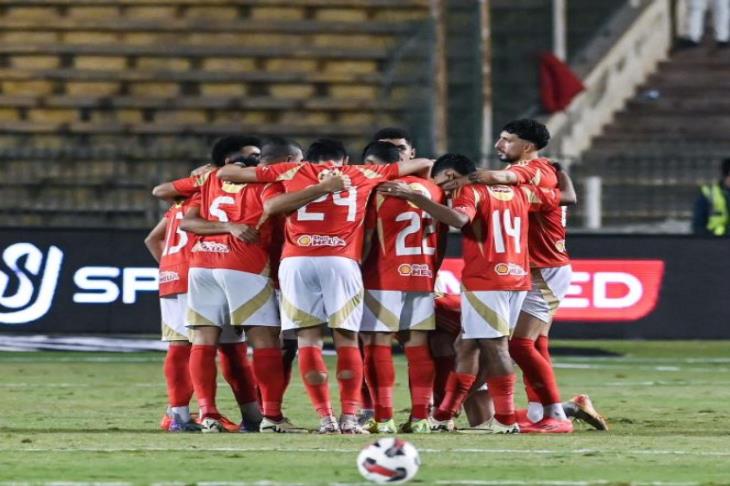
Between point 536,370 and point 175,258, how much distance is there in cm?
235

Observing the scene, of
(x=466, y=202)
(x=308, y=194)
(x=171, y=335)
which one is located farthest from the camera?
(x=171, y=335)

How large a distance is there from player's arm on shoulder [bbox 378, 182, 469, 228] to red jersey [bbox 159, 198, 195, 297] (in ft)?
4.96

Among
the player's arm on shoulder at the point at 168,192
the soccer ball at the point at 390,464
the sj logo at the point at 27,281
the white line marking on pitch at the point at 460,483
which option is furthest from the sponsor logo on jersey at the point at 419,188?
the sj logo at the point at 27,281

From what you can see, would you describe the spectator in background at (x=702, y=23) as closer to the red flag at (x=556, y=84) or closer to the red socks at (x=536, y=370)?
the red flag at (x=556, y=84)

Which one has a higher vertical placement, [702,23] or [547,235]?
[702,23]

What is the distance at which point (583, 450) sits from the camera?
9.27 metres

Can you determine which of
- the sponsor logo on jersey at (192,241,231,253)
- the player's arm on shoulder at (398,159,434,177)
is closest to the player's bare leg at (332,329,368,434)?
the sponsor logo on jersey at (192,241,231,253)

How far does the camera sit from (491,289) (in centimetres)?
1041

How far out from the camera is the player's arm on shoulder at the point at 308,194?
10.1m

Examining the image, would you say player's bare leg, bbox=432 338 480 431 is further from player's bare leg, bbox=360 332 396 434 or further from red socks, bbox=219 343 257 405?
red socks, bbox=219 343 257 405

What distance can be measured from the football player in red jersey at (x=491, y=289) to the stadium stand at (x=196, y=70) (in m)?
12.8

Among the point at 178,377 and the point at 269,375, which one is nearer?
the point at 269,375

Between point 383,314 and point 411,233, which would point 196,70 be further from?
point 383,314

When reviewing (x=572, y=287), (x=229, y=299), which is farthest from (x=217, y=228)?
(x=572, y=287)
